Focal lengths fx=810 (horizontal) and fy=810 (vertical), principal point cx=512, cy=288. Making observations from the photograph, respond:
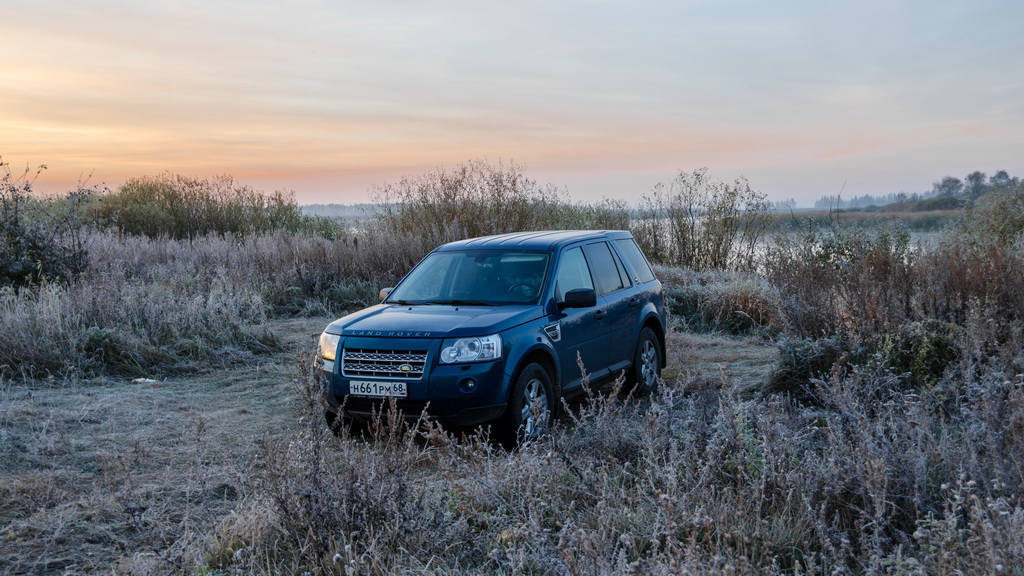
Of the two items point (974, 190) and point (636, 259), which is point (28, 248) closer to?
point (636, 259)

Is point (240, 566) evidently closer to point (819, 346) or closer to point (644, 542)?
point (644, 542)

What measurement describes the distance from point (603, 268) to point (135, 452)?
14.9 ft

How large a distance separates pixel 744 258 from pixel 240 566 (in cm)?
1836

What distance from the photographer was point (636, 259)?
353 inches

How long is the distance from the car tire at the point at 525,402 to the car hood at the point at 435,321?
0.43 metres

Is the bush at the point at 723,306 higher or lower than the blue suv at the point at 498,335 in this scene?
lower

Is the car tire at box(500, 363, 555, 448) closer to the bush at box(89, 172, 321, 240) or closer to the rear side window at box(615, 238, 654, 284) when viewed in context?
the rear side window at box(615, 238, 654, 284)

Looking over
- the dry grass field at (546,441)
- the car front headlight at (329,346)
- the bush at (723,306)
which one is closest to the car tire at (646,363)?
the dry grass field at (546,441)

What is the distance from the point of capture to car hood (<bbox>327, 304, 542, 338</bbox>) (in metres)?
6.28

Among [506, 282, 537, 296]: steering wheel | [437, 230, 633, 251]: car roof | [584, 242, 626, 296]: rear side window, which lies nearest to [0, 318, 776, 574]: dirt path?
[584, 242, 626, 296]: rear side window

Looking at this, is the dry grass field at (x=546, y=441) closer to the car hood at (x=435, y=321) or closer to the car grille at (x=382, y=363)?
the car grille at (x=382, y=363)

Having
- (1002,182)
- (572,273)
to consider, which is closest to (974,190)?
(1002,182)

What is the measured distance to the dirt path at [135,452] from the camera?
4.67m

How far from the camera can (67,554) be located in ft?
15.3
